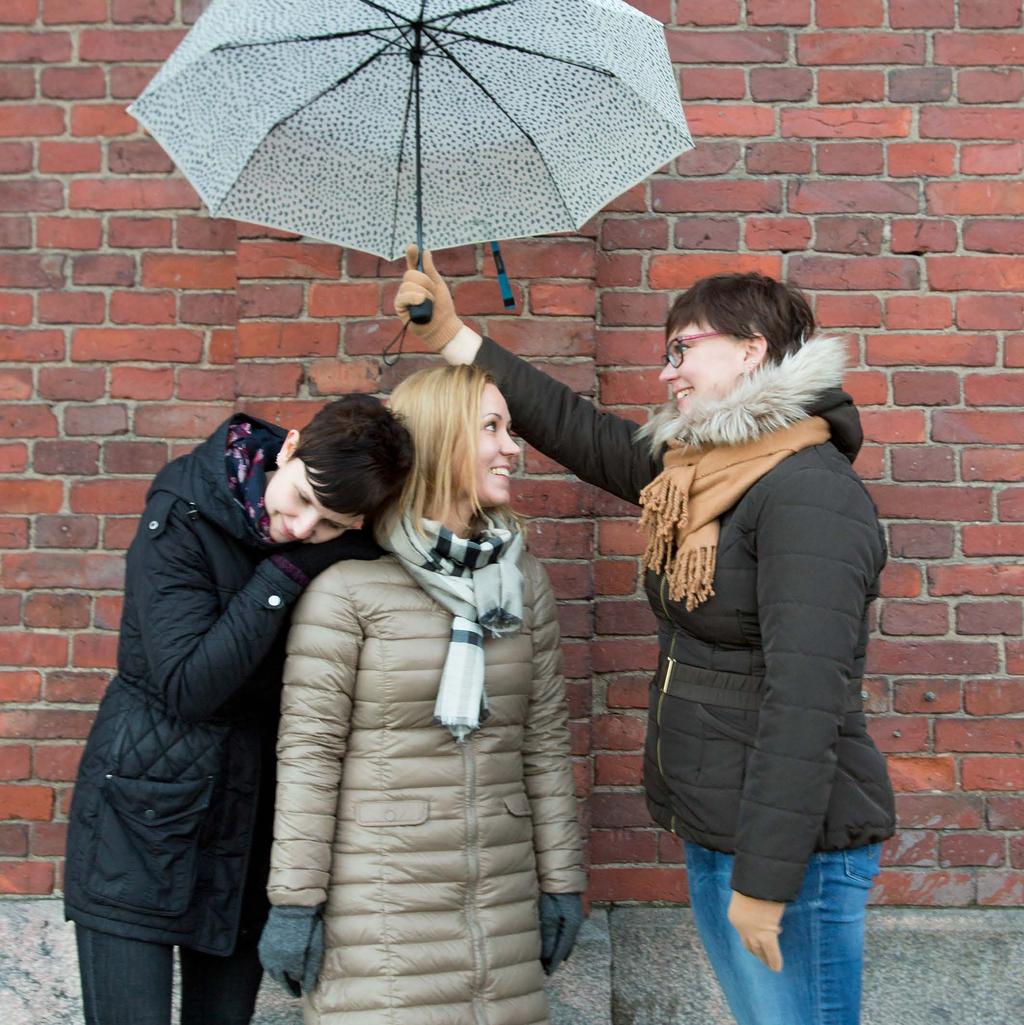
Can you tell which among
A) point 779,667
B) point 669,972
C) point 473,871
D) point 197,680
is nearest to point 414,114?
point 197,680

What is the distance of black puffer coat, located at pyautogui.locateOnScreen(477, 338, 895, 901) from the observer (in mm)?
1951

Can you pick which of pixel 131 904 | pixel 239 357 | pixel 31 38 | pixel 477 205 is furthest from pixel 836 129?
pixel 131 904

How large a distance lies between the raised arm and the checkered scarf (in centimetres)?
41

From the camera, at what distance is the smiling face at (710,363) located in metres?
2.26

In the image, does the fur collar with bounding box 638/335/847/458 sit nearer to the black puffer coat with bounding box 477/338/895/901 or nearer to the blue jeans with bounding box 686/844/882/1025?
the black puffer coat with bounding box 477/338/895/901

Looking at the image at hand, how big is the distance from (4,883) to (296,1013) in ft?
2.90

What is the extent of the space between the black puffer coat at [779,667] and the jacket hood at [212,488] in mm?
771

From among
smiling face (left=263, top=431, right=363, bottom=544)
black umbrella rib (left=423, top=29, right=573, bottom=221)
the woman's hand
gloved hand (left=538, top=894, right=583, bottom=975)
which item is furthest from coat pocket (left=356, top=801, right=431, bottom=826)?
black umbrella rib (left=423, top=29, right=573, bottom=221)

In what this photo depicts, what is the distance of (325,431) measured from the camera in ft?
7.07

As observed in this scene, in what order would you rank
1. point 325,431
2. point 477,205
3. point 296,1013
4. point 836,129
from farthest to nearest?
point 836,129 → point 296,1013 → point 477,205 → point 325,431

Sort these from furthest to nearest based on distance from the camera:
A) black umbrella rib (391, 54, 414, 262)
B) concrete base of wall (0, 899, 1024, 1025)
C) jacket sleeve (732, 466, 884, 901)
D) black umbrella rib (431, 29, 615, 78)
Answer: concrete base of wall (0, 899, 1024, 1025) → black umbrella rib (391, 54, 414, 262) → black umbrella rib (431, 29, 615, 78) → jacket sleeve (732, 466, 884, 901)

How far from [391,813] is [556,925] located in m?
0.43

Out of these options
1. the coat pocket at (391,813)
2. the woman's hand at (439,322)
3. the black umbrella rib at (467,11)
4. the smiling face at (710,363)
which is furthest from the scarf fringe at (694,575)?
the black umbrella rib at (467,11)

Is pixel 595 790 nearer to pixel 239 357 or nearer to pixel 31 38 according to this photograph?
pixel 239 357
